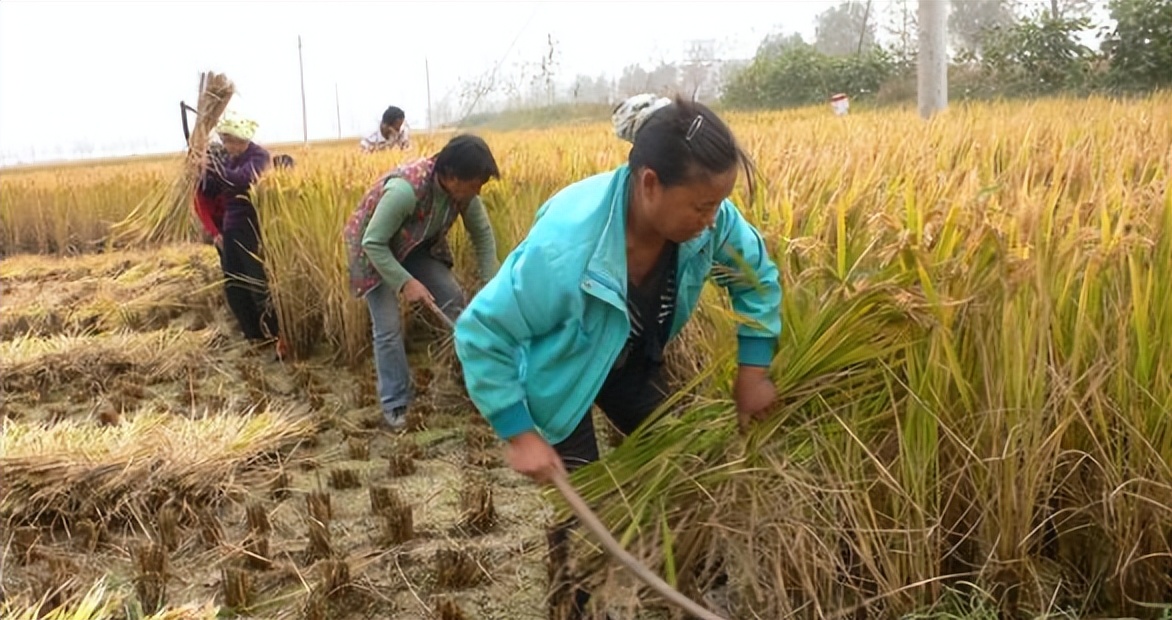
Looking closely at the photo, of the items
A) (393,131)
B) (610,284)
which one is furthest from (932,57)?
(610,284)

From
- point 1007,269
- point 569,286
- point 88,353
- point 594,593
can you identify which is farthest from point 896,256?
point 88,353

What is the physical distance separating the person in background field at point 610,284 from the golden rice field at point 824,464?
94mm

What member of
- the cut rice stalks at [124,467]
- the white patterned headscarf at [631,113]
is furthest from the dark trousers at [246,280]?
the white patterned headscarf at [631,113]

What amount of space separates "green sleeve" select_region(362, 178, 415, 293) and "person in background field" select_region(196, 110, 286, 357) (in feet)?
6.09

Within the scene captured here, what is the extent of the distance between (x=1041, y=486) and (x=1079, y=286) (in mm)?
360

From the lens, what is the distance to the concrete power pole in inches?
306

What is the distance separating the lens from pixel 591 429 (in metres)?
2.22

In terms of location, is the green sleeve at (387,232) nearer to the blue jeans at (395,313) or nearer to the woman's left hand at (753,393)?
the blue jeans at (395,313)

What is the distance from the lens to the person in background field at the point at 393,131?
7.73m

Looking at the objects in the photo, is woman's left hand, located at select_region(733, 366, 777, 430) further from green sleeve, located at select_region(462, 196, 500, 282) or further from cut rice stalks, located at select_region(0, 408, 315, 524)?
green sleeve, located at select_region(462, 196, 500, 282)

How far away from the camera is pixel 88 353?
5.26m

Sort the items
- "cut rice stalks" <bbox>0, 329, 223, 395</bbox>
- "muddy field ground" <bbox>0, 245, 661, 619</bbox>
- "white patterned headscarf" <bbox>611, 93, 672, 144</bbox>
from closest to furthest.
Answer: "muddy field ground" <bbox>0, 245, 661, 619</bbox>, "white patterned headscarf" <bbox>611, 93, 672, 144</bbox>, "cut rice stalks" <bbox>0, 329, 223, 395</bbox>

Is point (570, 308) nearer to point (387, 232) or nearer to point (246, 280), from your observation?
point (387, 232)

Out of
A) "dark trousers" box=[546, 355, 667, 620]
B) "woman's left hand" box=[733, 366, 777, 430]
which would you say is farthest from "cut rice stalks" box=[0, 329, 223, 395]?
"woman's left hand" box=[733, 366, 777, 430]
